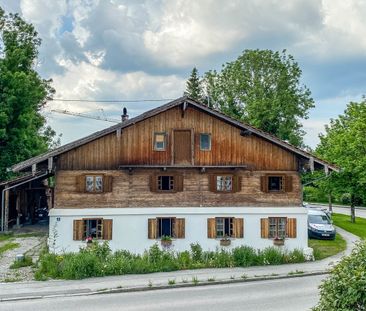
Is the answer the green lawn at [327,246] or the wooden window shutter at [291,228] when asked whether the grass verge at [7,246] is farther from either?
the green lawn at [327,246]

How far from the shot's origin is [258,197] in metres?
25.8

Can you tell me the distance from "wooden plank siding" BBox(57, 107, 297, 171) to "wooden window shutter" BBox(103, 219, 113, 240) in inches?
111

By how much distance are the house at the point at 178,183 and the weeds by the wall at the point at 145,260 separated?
108 centimetres

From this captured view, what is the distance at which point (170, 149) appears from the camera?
993 inches

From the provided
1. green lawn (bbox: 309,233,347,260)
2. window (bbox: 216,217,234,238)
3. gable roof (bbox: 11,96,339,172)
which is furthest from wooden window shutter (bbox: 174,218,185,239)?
green lawn (bbox: 309,233,347,260)

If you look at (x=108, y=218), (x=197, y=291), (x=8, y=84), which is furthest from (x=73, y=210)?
(x=8, y=84)

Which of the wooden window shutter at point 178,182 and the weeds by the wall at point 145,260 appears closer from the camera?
the weeds by the wall at point 145,260

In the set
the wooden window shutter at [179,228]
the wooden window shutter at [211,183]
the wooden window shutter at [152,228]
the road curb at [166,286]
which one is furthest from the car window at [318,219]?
the wooden window shutter at [152,228]

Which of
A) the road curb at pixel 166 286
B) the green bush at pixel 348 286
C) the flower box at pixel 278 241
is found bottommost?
the road curb at pixel 166 286

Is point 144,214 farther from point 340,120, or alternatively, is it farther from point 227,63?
point 227,63

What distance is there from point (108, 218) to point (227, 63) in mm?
37388

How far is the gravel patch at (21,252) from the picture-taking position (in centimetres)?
1992

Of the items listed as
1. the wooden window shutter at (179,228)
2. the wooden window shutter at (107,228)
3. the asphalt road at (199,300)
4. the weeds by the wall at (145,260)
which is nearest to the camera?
the asphalt road at (199,300)

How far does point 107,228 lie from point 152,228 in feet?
7.81
